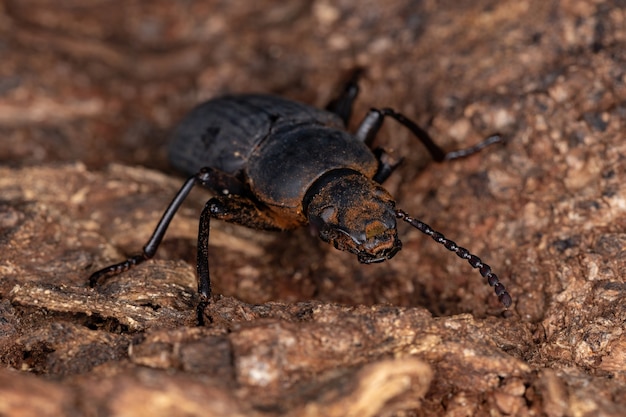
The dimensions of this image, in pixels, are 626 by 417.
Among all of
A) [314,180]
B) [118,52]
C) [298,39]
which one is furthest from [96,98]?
[314,180]

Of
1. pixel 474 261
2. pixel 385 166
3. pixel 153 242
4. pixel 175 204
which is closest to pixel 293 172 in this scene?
pixel 385 166

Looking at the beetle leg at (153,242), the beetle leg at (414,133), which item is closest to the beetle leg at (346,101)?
the beetle leg at (414,133)

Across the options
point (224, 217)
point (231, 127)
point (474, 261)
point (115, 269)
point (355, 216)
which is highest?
point (231, 127)

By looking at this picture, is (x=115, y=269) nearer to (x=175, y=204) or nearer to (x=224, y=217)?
(x=175, y=204)

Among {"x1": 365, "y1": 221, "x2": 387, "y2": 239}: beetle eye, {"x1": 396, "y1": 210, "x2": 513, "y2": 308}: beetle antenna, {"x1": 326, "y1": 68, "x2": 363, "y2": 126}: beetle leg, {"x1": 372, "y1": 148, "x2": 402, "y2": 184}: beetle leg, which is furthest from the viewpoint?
{"x1": 326, "y1": 68, "x2": 363, "y2": 126}: beetle leg

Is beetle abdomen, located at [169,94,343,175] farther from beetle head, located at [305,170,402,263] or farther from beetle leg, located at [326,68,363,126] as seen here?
beetle head, located at [305,170,402,263]

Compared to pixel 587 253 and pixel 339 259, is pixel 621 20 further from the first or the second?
pixel 339 259

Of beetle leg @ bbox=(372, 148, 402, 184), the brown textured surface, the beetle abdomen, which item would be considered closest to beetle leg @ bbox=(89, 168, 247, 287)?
the brown textured surface
